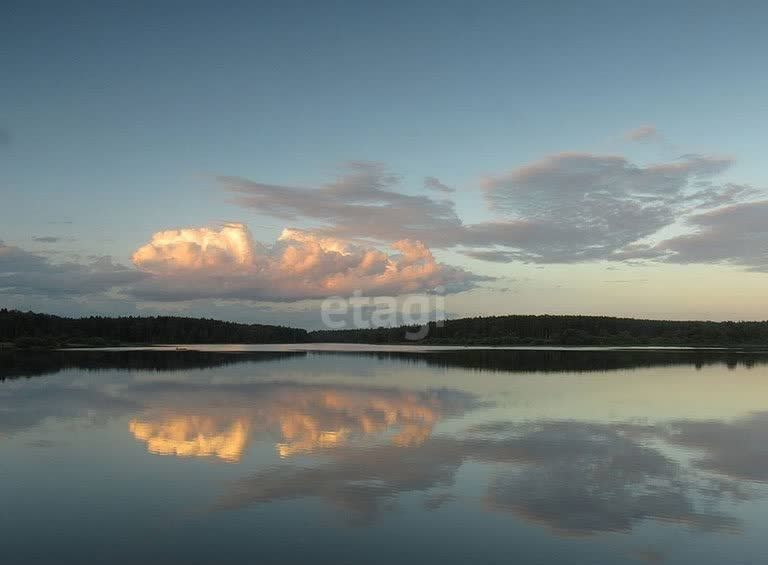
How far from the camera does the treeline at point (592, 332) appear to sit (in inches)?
5527

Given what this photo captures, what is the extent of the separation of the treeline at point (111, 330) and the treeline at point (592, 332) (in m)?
62.4

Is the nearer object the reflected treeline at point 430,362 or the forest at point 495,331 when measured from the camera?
the reflected treeline at point 430,362

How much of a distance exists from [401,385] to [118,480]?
24629 mm

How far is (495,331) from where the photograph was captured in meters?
156

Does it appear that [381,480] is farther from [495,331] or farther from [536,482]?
[495,331]

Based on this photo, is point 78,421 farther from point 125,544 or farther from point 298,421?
point 125,544

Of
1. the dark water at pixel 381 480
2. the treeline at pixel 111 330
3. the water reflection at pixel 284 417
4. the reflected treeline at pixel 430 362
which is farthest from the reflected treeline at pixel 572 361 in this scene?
the treeline at pixel 111 330

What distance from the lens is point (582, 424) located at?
23.8 meters

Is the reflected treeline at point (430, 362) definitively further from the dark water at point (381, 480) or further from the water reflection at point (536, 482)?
the water reflection at point (536, 482)

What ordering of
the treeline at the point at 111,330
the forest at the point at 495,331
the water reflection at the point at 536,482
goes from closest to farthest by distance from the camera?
the water reflection at the point at 536,482
the treeline at the point at 111,330
the forest at the point at 495,331

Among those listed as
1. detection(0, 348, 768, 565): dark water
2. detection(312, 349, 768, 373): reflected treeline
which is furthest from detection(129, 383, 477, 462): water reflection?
detection(312, 349, 768, 373): reflected treeline

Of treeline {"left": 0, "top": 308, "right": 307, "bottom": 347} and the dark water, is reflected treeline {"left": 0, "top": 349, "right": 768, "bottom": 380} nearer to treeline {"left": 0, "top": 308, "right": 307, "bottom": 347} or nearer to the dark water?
Answer: the dark water

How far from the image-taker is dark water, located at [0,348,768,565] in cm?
1076

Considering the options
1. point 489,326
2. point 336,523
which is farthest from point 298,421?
point 489,326
